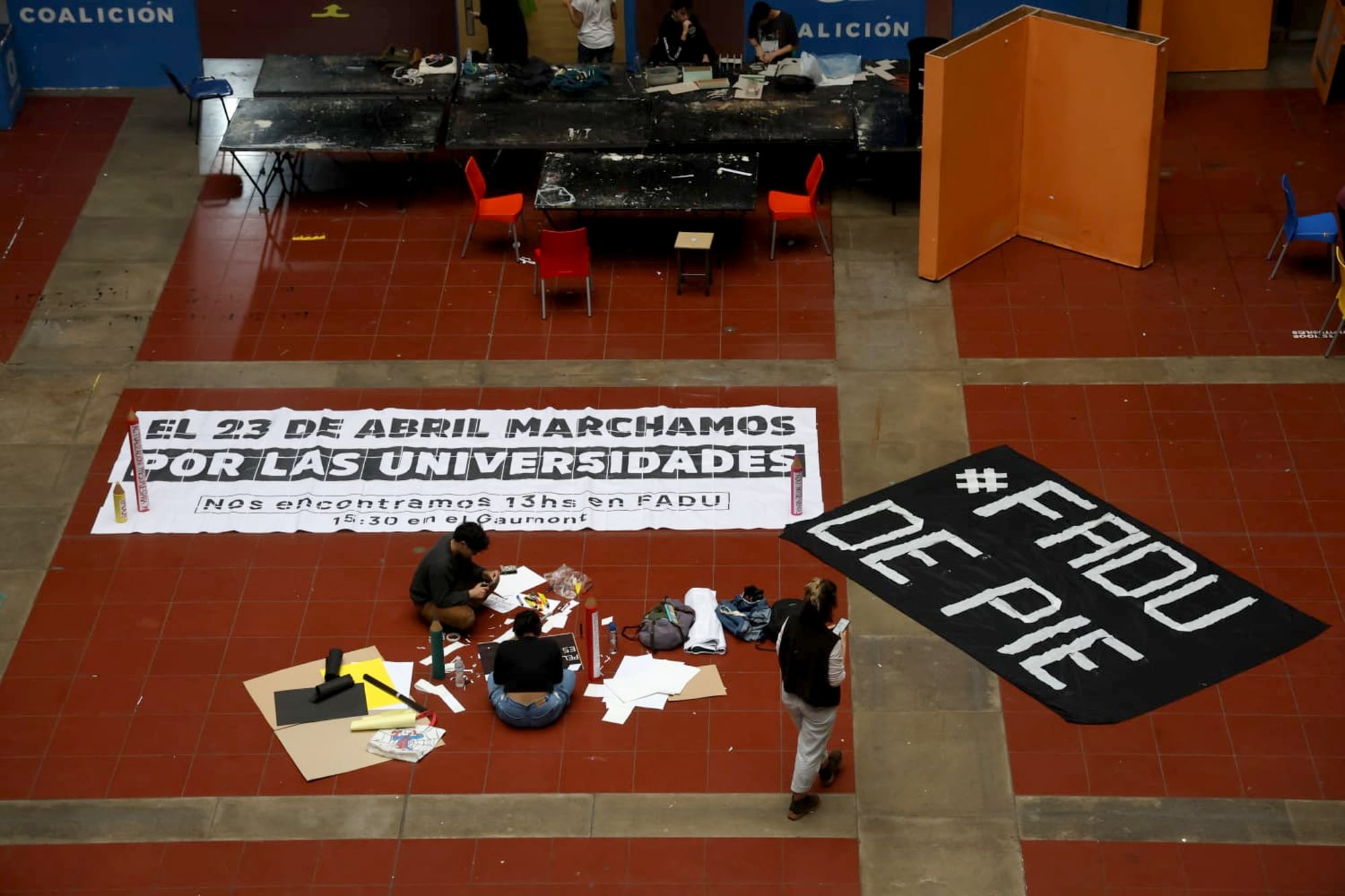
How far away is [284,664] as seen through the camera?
13.8m

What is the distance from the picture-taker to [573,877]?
39.9 ft

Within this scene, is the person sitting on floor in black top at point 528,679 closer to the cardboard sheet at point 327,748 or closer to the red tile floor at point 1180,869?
the cardboard sheet at point 327,748

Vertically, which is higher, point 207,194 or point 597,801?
point 207,194

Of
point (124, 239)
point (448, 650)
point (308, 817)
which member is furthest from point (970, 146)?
point (308, 817)

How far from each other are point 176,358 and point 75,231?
265cm

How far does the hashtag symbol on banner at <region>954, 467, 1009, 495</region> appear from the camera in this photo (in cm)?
1527

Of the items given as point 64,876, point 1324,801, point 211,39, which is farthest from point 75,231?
point 1324,801

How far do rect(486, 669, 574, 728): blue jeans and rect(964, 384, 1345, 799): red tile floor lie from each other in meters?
3.14

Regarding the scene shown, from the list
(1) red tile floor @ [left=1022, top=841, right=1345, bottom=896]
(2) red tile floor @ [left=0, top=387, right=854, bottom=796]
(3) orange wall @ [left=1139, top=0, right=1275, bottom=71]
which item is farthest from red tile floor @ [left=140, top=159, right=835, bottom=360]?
(1) red tile floor @ [left=1022, top=841, right=1345, bottom=896]

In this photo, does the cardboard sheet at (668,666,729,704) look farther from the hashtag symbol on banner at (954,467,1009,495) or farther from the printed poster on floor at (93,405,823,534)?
the hashtag symbol on banner at (954,467,1009,495)

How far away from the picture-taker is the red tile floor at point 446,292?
56.5 ft

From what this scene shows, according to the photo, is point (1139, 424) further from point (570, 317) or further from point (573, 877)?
point (573, 877)

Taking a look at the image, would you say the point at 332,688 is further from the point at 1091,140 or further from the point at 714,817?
the point at 1091,140

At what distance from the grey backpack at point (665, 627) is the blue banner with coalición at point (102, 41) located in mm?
10365
